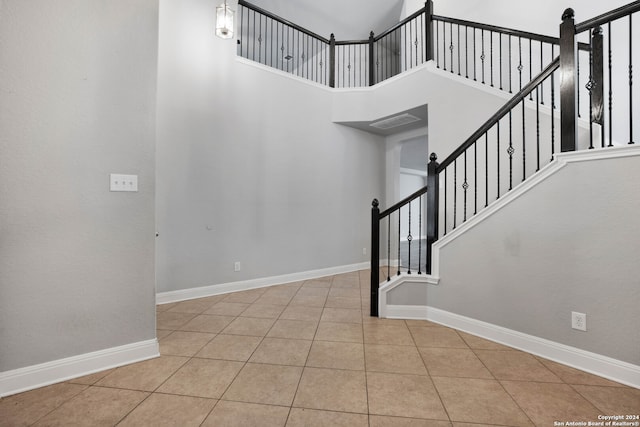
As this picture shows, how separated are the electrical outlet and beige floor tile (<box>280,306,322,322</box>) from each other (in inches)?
80.6

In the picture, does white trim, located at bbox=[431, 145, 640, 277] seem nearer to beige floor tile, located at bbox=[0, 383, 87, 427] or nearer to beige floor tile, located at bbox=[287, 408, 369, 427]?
beige floor tile, located at bbox=[287, 408, 369, 427]

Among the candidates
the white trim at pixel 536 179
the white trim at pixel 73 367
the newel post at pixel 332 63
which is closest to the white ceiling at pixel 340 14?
the newel post at pixel 332 63

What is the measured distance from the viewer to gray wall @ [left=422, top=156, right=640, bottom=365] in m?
1.77

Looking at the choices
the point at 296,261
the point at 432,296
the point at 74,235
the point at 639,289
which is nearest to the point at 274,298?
the point at 296,261

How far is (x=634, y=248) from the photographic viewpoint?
5.70 feet

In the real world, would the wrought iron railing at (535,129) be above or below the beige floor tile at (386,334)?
above

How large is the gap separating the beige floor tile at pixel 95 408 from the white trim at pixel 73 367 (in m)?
0.22

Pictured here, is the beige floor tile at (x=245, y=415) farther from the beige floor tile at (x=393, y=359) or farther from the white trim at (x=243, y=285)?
the white trim at (x=243, y=285)

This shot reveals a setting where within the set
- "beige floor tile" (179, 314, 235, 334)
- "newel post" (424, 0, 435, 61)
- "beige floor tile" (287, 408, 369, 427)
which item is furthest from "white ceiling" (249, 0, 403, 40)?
"beige floor tile" (287, 408, 369, 427)

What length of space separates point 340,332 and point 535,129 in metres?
3.07

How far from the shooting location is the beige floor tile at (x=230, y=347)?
7.03 ft

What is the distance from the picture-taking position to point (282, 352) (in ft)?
7.24

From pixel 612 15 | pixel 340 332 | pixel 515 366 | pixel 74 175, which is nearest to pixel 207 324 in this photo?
pixel 340 332

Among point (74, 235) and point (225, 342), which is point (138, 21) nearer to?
point (74, 235)
